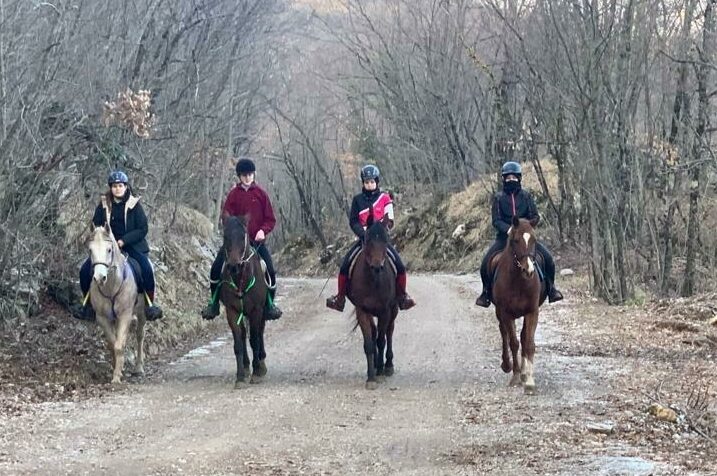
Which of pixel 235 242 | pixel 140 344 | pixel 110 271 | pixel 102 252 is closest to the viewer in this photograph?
pixel 102 252

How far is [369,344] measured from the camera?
12.6 metres

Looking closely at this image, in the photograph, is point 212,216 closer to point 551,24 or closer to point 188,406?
point 551,24

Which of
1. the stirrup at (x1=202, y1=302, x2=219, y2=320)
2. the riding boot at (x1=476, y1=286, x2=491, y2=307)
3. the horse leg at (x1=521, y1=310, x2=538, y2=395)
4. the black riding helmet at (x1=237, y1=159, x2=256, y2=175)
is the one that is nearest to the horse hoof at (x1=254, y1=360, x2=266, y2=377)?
the stirrup at (x1=202, y1=302, x2=219, y2=320)

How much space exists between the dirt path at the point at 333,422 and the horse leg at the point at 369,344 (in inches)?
5.9

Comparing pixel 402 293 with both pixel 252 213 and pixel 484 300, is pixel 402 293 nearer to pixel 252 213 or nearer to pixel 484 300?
pixel 484 300

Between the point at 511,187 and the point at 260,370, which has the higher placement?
the point at 511,187

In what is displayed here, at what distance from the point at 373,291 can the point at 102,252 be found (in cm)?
323

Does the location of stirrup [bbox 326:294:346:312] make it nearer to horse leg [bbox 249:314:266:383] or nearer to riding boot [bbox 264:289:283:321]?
riding boot [bbox 264:289:283:321]

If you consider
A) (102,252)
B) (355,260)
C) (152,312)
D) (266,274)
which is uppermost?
(102,252)

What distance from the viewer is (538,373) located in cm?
1330

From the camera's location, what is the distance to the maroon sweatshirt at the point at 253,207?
13.0 m

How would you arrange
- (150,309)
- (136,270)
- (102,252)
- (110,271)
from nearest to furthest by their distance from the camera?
(102,252), (110,271), (136,270), (150,309)

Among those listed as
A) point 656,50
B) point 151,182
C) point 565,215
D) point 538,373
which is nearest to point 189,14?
point 151,182

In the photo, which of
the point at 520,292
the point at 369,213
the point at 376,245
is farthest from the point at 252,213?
the point at 520,292
